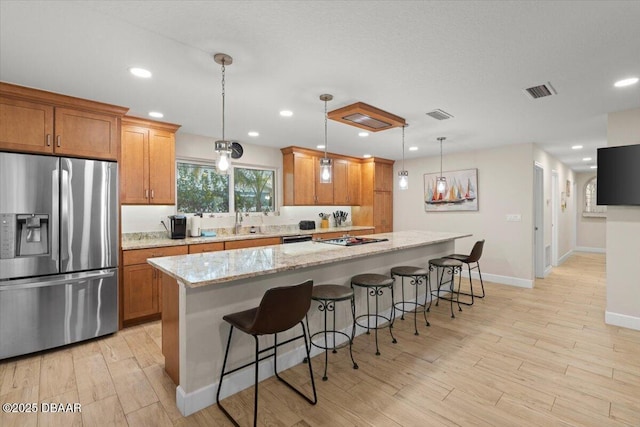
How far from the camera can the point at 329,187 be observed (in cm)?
603

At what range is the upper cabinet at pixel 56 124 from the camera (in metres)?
2.72

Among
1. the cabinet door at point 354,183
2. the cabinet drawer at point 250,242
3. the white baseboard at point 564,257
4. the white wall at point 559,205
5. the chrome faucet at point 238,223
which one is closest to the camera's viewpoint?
the cabinet drawer at point 250,242

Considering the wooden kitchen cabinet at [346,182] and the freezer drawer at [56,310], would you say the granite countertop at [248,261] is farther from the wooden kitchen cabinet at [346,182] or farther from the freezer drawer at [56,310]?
the wooden kitchen cabinet at [346,182]

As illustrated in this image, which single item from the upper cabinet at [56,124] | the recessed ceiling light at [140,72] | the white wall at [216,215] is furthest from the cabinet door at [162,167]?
the recessed ceiling light at [140,72]

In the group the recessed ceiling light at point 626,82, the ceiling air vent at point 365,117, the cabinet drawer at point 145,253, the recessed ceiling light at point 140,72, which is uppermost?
the recessed ceiling light at point 140,72

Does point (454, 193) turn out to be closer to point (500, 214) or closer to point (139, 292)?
point (500, 214)

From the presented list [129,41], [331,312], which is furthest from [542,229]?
[129,41]

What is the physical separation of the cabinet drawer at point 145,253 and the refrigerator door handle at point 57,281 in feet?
0.72

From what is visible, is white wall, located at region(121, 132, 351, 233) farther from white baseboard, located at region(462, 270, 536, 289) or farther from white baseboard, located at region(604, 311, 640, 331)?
white baseboard, located at region(604, 311, 640, 331)

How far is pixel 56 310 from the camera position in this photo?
113 inches

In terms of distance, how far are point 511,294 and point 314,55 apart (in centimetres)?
462

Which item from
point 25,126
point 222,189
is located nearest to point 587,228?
point 222,189

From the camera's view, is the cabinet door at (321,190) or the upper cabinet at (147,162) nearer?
the upper cabinet at (147,162)

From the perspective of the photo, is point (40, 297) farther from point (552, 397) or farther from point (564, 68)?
point (564, 68)
